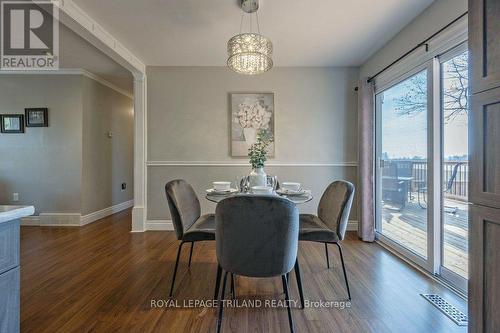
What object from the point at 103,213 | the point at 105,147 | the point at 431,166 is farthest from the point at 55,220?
the point at 431,166

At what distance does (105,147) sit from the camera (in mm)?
4570

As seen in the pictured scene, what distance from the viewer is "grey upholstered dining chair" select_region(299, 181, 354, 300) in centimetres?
187

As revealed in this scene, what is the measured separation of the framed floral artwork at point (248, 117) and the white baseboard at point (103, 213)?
9.01 ft

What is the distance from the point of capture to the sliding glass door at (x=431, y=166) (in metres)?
2.01

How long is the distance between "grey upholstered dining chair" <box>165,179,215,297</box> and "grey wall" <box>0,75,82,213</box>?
2.86 metres

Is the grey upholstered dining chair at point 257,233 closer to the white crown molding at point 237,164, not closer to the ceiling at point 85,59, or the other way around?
the white crown molding at point 237,164

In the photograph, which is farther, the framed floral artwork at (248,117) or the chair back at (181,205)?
the framed floral artwork at (248,117)

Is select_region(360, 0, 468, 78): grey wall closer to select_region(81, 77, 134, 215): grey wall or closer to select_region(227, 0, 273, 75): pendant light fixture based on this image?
select_region(227, 0, 273, 75): pendant light fixture

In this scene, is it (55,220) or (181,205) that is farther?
(55,220)

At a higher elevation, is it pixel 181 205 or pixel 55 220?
pixel 181 205

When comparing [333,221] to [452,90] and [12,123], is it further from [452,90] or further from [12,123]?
[12,123]

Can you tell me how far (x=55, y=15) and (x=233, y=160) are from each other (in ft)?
8.13

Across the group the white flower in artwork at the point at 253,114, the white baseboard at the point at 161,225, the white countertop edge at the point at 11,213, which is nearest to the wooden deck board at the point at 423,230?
the white baseboard at the point at 161,225

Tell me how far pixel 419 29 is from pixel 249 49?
1696 millimetres
